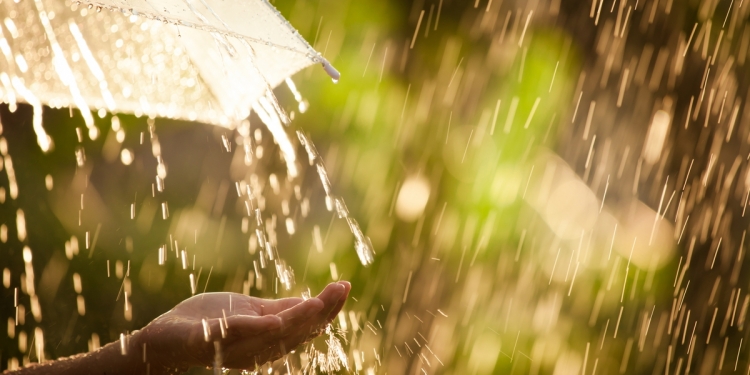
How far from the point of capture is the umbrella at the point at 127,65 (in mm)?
1926

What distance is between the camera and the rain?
13.5 feet

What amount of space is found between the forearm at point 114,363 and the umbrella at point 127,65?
85 cm

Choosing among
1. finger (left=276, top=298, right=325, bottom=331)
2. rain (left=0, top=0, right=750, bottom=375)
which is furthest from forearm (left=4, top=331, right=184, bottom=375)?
rain (left=0, top=0, right=750, bottom=375)

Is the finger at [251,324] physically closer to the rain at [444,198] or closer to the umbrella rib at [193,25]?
the umbrella rib at [193,25]

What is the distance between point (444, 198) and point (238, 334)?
3.17 metres

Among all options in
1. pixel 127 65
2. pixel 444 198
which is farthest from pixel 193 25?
pixel 444 198

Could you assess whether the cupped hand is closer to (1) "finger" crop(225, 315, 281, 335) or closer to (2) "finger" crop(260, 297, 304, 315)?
(1) "finger" crop(225, 315, 281, 335)

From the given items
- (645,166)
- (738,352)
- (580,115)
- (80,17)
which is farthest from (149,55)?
(738,352)

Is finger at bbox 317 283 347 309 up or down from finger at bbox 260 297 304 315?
up

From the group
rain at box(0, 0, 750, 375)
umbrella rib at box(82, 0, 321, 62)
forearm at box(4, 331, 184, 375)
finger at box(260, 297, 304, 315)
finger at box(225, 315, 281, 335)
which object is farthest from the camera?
rain at box(0, 0, 750, 375)

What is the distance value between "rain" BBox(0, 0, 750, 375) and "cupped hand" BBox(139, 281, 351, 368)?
7.04ft

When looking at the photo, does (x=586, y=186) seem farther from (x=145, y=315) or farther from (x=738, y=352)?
(x=145, y=315)

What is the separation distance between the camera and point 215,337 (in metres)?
1.43

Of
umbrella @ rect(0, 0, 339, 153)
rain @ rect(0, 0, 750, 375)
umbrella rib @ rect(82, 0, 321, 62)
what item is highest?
umbrella rib @ rect(82, 0, 321, 62)
